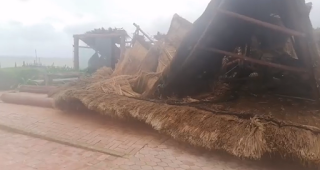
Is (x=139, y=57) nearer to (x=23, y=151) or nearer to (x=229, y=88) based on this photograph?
(x=229, y=88)

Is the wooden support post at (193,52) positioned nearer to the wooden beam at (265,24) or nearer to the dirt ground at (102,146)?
the wooden beam at (265,24)

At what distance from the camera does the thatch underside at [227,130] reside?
10.3 feet

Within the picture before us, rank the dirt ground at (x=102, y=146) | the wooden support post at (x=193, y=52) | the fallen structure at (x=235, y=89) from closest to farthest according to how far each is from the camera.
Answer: the fallen structure at (x=235, y=89), the dirt ground at (x=102, y=146), the wooden support post at (x=193, y=52)

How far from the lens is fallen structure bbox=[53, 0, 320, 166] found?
336 centimetres

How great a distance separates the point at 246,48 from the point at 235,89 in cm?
83

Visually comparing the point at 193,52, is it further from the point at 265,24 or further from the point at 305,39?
the point at 305,39

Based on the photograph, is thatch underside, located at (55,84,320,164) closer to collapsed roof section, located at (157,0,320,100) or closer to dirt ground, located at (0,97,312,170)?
dirt ground, located at (0,97,312,170)

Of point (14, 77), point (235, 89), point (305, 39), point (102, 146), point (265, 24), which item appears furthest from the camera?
point (14, 77)

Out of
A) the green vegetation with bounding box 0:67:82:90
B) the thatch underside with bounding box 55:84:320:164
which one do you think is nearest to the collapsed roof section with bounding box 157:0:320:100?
the thatch underside with bounding box 55:84:320:164

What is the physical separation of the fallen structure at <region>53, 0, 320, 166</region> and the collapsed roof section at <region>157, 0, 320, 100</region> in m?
0.01

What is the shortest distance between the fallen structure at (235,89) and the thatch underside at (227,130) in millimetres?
11

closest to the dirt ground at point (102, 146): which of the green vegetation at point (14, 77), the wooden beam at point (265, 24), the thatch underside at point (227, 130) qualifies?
the thatch underside at point (227, 130)

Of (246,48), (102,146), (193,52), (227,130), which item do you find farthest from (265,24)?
(102,146)

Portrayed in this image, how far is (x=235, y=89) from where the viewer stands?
5.25 metres
